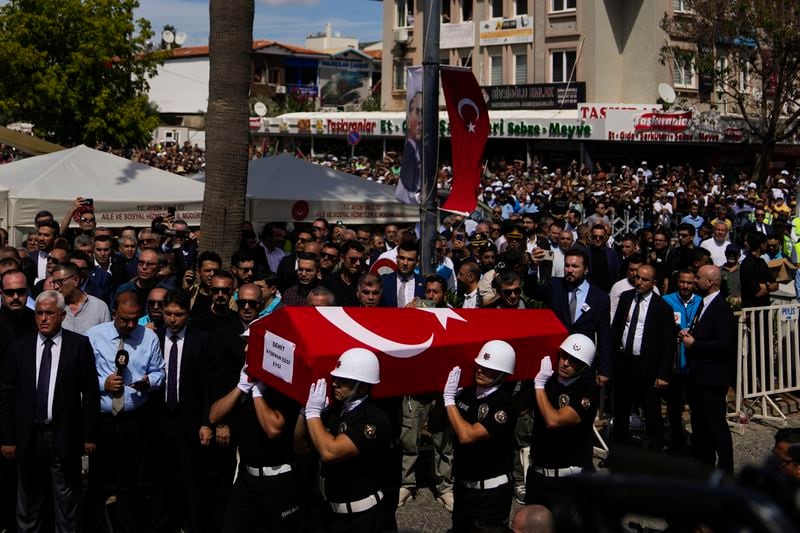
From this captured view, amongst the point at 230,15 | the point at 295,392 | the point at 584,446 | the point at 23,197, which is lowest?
the point at 584,446

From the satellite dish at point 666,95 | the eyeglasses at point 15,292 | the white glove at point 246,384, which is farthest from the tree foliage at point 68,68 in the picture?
the white glove at point 246,384

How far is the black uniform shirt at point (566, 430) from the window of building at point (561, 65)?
37.6 meters

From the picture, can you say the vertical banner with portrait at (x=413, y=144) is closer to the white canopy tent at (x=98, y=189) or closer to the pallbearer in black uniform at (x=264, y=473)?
the white canopy tent at (x=98, y=189)

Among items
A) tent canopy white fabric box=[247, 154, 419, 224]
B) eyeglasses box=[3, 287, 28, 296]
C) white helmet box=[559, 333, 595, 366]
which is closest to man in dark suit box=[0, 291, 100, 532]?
eyeglasses box=[3, 287, 28, 296]

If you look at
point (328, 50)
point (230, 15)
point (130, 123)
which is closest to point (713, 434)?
point (230, 15)

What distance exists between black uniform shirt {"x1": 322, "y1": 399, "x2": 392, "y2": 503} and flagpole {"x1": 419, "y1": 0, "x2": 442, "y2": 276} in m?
5.61

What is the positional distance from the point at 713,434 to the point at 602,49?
35171 millimetres

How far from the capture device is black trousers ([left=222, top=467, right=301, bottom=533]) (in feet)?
19.2

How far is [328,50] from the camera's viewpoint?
92.9m

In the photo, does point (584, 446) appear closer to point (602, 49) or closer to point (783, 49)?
point (783, 49)

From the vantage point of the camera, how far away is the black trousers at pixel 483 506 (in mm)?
5730

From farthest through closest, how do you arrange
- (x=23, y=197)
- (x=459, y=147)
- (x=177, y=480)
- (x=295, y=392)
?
(x=23, y=197)
(x=459, y=147)
(x=177, y=480)
(x=295, y=392)

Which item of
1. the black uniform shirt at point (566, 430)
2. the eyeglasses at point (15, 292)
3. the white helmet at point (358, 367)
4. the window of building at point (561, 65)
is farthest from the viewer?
the window of building at point (561, 65)

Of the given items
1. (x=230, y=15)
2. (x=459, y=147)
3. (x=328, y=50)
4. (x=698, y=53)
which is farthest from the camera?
(x=328, y=50)
